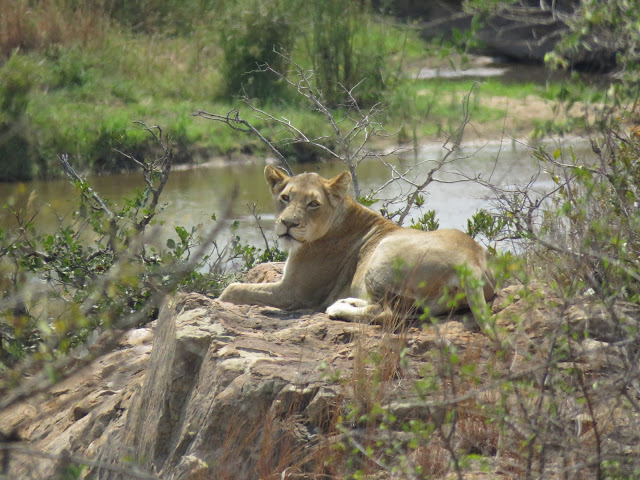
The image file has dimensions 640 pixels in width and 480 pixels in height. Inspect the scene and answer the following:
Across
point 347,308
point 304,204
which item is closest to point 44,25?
point 304,204

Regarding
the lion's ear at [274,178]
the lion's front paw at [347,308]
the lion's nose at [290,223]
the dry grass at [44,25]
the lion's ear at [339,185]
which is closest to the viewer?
the lion's front paw at [347,308]

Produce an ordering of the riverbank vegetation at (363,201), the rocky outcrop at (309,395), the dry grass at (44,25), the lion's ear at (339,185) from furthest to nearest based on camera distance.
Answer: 1. the dry grass at (44,25)
2. the lion's ear at (339,185)
3. the rocky outcrop at (309,395)
4. the riverbank vegetation at (363,201)

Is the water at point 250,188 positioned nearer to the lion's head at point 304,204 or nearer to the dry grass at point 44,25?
the lion's head at point 304,204

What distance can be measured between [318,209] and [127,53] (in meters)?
15.3

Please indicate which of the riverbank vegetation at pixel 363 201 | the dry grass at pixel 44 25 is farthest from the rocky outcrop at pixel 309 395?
the dry grass at pixel 44 25

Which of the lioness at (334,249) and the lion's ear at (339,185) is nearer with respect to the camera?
the lioness at (334,249)

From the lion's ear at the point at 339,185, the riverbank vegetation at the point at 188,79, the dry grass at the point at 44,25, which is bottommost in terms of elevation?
the riverbank vegetation at the point at 188,79

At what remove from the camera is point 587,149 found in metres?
16.2

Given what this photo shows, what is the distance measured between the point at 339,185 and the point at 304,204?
1.14ft

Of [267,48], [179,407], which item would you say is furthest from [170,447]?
[267,48]

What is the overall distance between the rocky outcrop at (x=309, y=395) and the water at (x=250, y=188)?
21.0 ft

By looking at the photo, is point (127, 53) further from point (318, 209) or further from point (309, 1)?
point (318, 209)

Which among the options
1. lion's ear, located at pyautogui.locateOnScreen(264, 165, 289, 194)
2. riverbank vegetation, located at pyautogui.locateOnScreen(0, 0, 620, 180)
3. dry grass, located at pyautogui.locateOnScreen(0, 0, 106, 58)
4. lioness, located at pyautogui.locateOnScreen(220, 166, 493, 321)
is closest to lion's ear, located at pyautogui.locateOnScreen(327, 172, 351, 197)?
lioness, located at pyautogui.locateOnScreen(220, 166, 493, 321)

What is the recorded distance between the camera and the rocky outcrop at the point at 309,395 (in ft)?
14.3
